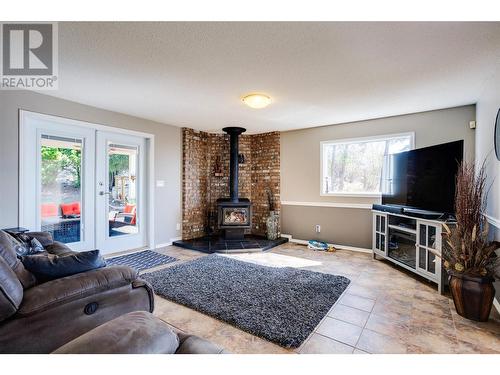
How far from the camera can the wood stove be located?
15.3 feet

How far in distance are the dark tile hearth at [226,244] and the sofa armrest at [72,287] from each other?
2.54 metres

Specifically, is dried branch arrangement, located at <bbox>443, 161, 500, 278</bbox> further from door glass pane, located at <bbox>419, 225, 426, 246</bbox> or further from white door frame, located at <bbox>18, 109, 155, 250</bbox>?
white door frame, located at <bbox>18, 109, 155, 250</bbox>

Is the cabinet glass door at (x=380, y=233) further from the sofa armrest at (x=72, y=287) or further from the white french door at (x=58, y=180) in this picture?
the white french door at (x=58, y=180)

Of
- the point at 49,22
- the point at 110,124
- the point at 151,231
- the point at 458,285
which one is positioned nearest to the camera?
the point at 49,22

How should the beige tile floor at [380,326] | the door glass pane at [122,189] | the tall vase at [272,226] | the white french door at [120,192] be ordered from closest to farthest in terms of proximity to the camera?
the beige tile floor at [380,326] < the white french door at [120,192] < the door glass pane at [122,189] < the tall vase at [272,226]

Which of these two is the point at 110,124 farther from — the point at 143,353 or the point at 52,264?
the point at 143,353

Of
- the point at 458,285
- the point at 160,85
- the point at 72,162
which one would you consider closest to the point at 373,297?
the point at 458,285

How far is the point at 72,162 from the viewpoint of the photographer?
339 cm

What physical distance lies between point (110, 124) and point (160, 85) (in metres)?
1.52

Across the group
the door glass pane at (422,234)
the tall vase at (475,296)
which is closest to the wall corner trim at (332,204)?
the door glass pane at (422,234)

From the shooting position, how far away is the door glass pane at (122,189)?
150 inches

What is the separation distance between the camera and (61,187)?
3.30 metres

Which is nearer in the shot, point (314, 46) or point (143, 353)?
point (143, 353)

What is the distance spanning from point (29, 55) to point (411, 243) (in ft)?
14.7
